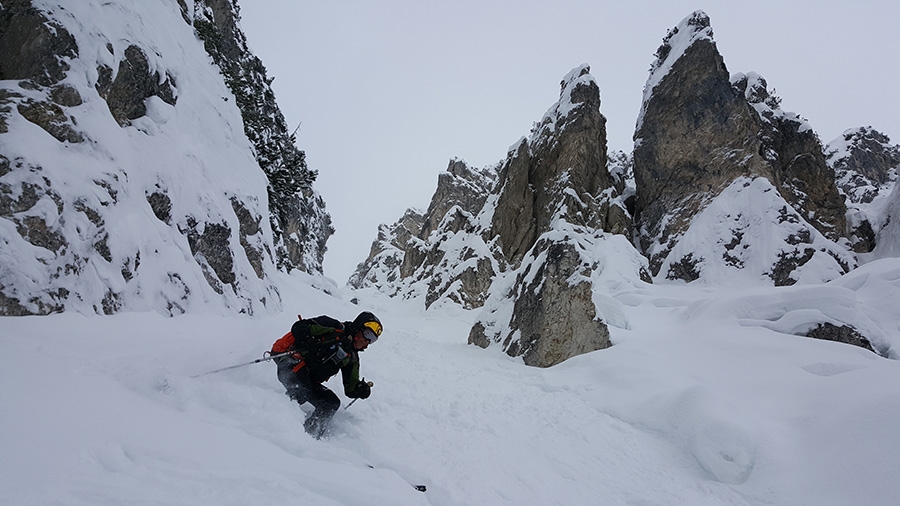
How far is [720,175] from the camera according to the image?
96.8 feet

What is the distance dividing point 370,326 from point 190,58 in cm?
1152

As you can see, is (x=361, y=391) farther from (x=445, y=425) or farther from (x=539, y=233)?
(x=539, y=233)

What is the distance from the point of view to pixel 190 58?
11680 mm

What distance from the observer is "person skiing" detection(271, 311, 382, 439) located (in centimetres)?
486

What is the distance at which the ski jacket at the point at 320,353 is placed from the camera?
4.92 m

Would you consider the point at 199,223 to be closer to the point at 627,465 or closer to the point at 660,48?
the point at 627,465

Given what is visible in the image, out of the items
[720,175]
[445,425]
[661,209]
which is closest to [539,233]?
[661,209]

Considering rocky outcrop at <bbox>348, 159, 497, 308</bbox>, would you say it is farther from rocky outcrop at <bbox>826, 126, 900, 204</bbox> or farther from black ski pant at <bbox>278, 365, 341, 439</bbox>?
rocky outcrop at <bbox>826, 126, 900, 204</bbox>

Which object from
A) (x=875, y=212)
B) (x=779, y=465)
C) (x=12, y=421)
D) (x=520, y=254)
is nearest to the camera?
(x=12, y=421)

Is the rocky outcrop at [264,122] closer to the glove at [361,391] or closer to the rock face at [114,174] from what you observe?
the rock face at [114,174]

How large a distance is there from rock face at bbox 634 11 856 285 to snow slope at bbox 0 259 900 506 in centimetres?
1618

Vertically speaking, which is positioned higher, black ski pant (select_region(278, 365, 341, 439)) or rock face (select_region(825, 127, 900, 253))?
rock face (select_region(825, 127, 900, 253))

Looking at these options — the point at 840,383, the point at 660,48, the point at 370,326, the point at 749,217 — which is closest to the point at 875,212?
the point at 749,217

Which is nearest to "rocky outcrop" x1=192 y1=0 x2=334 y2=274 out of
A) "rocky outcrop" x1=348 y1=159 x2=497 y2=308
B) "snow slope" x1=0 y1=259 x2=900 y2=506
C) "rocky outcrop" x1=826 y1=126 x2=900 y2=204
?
"snow slope" x1=0 y1=259 x2=900 y2=506
